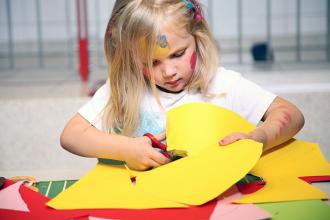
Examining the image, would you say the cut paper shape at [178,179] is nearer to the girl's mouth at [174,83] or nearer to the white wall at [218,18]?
the girl's mouth at [174,83]

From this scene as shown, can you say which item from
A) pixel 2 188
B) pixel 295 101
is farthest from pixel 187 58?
pixel 295 101

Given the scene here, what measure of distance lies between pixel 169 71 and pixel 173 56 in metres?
0.03

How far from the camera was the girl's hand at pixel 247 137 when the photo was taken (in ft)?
2.56

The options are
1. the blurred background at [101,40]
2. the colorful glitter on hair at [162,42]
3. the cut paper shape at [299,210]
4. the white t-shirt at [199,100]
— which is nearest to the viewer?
the cut paper shape at [299,210]

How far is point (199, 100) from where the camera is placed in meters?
1.04

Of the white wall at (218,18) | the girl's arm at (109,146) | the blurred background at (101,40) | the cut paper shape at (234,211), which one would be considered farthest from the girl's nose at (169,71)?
the white wall at (218,18)

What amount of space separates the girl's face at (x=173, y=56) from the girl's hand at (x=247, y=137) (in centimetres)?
18

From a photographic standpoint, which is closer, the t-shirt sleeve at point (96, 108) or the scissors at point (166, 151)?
the scissors at point (166, 151)

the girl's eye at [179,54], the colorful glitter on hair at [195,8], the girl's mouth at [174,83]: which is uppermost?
the colorful glitter on hair at [195,8]

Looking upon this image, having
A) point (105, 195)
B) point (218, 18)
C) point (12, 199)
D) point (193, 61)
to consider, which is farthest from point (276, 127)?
point (218, 18)

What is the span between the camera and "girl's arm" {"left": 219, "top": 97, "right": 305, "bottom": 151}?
811mm

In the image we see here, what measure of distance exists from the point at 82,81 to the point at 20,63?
0.49m

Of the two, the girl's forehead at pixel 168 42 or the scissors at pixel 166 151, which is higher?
the girl's forehead at pixel 168 42

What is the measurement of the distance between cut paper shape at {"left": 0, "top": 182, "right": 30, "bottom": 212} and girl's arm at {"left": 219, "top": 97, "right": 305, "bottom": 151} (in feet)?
0.93
